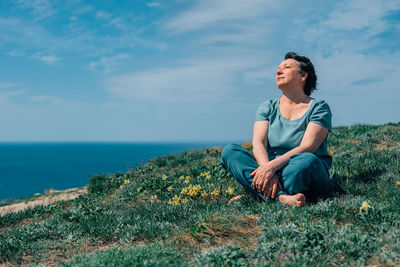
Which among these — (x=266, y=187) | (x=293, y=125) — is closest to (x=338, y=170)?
(x=293, y=125)

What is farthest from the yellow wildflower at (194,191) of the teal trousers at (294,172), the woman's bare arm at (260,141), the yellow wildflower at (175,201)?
the woman's bare arm at (260,141)

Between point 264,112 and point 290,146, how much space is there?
692 millimetres

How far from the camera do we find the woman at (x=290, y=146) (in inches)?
189

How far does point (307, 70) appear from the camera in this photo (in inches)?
210

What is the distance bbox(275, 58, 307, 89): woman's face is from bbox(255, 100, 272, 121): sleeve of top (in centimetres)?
40

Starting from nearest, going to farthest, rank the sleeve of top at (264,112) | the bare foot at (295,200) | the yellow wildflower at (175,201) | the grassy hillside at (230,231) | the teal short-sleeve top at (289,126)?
1. the grassy hillside at (230,231)
2. the bare foot at (295,200)
3. the teal short-sleeve top at (289,126)
4. the sleeve of top at (264,112)
5. the yellow wildflower at (175,201)

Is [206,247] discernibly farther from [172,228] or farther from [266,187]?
[266,187]

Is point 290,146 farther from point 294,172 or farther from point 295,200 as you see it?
point 295,200

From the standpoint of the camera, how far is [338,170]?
657cm

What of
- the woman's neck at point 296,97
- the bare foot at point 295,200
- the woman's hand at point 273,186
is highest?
the woman's neck at point 296,97

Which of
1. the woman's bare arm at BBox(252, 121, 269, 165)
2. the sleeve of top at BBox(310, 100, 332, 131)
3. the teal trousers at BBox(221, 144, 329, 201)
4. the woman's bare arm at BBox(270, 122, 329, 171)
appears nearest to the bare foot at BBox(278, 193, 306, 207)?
the teal trousers at BBox(221, 144, 329, 201)

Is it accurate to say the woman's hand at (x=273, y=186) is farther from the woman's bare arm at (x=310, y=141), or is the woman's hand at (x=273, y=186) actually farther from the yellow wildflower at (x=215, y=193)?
the yellow wildflower at (x=215, y=193)

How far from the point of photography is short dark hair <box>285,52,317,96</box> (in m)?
5.30

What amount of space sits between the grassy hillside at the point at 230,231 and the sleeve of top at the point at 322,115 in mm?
1047
